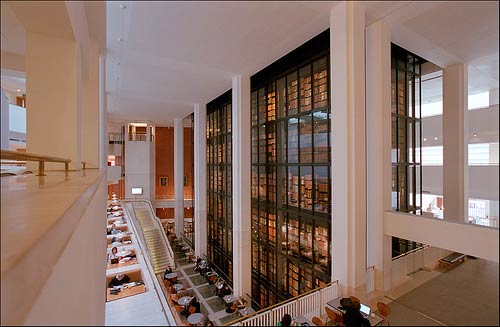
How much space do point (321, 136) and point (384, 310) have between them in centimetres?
370

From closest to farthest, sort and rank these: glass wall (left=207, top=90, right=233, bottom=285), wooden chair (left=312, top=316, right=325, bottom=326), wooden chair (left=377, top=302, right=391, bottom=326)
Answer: wooden chair (left=312, top=316, right=325, bottom=326), wooden chair (left=377, top=302, right=391, bottom=326), glass wall (left=207, top=90, right=233, bottom=285)

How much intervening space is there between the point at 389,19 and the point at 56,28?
577cm

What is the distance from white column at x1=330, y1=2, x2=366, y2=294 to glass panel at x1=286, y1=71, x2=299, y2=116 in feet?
6.92

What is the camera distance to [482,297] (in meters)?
2.80

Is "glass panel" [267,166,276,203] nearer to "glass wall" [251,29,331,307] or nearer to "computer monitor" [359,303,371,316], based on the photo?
"glass wall" [251,29,331,307]

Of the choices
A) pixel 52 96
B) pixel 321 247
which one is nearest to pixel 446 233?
pixel 321 247

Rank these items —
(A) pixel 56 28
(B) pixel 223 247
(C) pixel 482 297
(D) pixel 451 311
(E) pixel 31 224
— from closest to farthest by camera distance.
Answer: (E) pixel 31 224
(C) pixel 482 297
(D) pixel 451 311
(A) pixel 56 28
(B) pixel 223 247

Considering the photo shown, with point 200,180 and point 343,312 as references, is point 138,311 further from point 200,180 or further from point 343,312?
point 200,180

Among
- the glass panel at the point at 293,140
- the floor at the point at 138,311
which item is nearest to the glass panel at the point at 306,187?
the glass panel at the point at 293,140

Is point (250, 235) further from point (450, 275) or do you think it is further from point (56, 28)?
point (56, 28)

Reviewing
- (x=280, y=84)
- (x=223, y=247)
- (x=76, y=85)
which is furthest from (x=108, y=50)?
(x=223, y=247)

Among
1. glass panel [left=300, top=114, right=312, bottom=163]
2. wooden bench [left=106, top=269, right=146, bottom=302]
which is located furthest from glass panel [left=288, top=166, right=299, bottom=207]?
wooden bench [left=106, top=269, right=146, bottom=302]

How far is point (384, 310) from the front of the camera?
4098mm

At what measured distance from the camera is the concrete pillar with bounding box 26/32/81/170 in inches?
134
